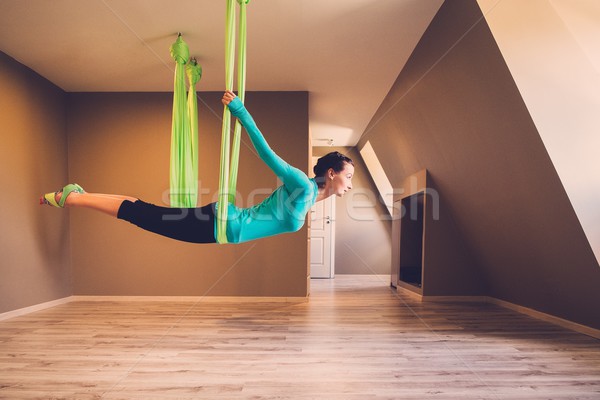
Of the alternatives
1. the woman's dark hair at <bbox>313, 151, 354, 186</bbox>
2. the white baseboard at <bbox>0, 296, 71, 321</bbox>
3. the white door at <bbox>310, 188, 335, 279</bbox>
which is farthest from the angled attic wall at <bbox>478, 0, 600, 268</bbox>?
the white baseboard at <bbox>0, 296, 71, 321</bbox>

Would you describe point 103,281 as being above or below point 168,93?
below

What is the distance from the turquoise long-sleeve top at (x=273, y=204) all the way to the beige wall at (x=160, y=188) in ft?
8.39

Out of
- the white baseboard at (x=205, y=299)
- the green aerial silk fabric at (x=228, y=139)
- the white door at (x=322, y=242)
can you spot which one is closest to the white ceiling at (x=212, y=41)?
the green aerial silk fabric at (x=228, y=139)

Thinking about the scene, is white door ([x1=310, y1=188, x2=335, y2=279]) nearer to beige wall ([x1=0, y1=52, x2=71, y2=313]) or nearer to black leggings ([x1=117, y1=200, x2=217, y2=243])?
beige wall ([x1=0, y1=52, x2=71, y2=313])

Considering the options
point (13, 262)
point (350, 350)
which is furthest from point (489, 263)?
point (13, 262)

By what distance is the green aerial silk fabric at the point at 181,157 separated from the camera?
2.19m

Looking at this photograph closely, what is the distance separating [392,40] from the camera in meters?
3.43

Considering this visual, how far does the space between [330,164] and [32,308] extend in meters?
3.74

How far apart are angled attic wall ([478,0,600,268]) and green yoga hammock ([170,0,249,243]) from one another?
5.32 feet

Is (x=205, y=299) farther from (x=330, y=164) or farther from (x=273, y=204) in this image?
(x=330, y=164)

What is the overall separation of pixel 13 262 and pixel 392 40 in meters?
4.17

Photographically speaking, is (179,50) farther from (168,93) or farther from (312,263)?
(312,263)

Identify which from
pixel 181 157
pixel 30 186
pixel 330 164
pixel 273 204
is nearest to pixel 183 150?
pixel 181 157

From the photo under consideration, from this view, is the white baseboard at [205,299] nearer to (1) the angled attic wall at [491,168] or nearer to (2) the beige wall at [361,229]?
(1) the angled attic wall at [491,168]
